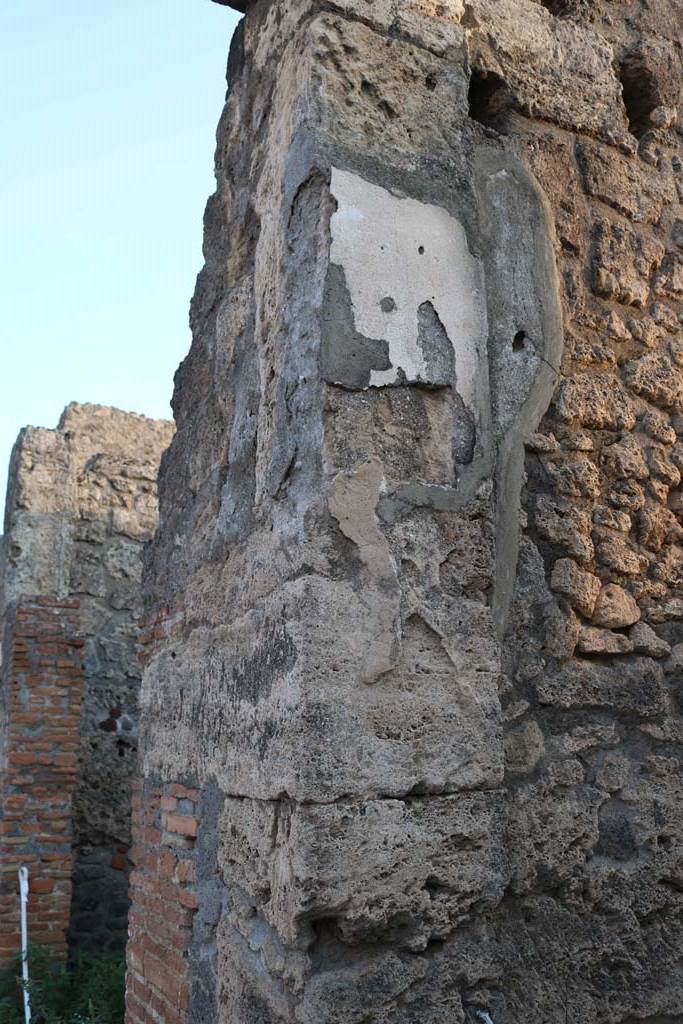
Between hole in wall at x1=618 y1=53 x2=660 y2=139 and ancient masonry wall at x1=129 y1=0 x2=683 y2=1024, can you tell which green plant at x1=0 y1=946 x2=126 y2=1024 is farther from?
hole in wall at x1=618 y1=53 x2=660 y2=139

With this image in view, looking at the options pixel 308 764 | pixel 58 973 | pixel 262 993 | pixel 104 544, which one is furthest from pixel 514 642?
pixel 104 544

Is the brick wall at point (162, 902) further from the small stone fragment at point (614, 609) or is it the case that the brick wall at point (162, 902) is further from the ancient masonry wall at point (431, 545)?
the small stone fragment at point (614, 609)

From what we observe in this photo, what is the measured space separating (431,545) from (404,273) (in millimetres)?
672

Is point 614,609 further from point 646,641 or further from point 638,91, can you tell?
point 638,91

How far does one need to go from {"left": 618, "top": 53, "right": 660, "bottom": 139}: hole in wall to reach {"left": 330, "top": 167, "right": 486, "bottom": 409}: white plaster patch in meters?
1.03

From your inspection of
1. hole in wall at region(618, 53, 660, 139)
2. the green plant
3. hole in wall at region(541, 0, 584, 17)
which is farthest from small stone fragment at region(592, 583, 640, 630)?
the green plant

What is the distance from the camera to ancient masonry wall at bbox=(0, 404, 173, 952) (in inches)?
280

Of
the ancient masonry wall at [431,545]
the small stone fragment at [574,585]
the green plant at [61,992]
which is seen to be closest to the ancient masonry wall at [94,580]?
the green plant at [61,992]

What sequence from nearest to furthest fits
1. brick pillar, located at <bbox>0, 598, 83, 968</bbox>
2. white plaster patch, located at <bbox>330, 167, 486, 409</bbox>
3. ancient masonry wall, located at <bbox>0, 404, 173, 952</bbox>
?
white plaster patch, located at <bbox>330, 167, 486, 409</bbox> < brick pillar, located at <bbox>0, 598, 83, 968</bbox> < ancient masonry wall, located at <bbox>0, 404, 173, 952</bbox>

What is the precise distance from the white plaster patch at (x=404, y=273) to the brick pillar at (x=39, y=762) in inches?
189

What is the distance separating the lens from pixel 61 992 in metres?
5.93

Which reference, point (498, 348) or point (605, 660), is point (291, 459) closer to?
point (498, 348)

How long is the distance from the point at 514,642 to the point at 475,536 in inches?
12.9

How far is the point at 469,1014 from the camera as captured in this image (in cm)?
217
